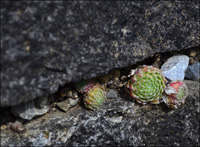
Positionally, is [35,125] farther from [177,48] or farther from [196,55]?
[196,55]

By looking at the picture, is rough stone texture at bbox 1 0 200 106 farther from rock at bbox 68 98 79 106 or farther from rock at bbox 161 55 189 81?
rock at bbox 68 98 79 106

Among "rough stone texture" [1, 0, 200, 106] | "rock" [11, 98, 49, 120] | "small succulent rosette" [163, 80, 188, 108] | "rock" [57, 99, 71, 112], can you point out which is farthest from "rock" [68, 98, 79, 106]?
"small succulent rosette" [163, 80, 188, 108]

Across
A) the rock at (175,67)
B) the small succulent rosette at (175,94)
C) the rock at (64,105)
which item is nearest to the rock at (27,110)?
the rock at (64,105)

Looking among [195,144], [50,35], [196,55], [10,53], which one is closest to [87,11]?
[50,35]

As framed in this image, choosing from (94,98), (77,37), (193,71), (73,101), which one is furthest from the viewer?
(193,71)

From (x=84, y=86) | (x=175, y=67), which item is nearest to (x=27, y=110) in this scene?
(x=84, y=86)

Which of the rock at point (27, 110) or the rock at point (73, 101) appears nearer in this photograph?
the rock at point (27, 110)

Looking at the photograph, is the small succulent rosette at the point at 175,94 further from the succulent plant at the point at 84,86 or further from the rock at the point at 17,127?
the rock at the point at 17,127

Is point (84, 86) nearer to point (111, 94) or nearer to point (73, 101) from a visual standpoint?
point (73, 101)
